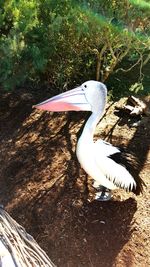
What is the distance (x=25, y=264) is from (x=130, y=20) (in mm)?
2730

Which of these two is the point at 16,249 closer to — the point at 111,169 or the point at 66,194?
the point at 111,169

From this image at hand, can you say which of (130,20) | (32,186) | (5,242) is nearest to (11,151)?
(32,186)

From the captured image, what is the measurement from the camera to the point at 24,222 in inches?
150

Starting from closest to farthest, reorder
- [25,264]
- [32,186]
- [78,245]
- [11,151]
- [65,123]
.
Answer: [25,264]
[78,245]
[32,186]
[11,151]
[65,123]

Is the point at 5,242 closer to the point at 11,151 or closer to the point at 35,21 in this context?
the point at 11,151

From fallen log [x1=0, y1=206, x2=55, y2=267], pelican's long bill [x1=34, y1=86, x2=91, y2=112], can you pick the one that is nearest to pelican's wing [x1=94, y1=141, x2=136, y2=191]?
pelican's long bill [x1=34, y1=86, x2=91, y2=112]

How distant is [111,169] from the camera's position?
3.68 m

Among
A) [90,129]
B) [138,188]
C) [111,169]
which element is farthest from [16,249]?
[138,188]

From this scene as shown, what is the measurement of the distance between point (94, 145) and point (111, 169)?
0.78 feet

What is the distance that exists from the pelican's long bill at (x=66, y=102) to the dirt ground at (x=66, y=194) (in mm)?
858

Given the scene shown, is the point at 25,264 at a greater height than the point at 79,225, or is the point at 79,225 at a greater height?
the point at 25,264

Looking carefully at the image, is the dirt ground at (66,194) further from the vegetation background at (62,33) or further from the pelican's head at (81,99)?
the pelican's head at (81,99)

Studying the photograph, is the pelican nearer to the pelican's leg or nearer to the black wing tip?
the black wing tip

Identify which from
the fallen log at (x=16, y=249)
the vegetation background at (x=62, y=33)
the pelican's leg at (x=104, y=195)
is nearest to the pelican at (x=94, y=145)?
the pelican's leg at (x=104, y=195)
